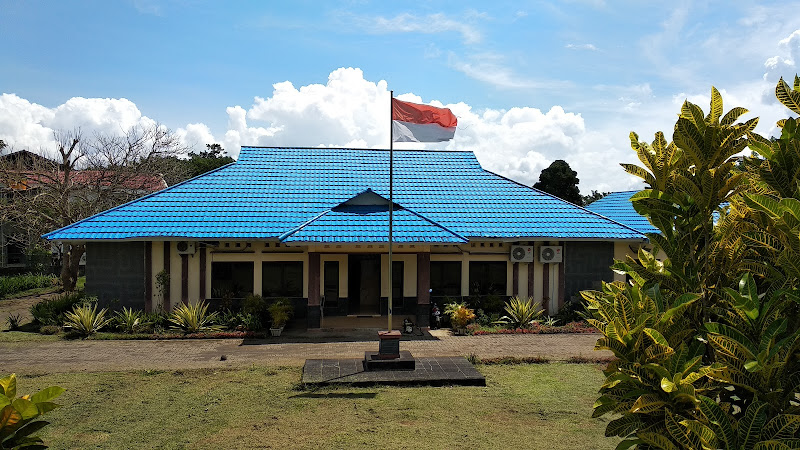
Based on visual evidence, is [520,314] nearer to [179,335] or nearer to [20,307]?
[179,335]

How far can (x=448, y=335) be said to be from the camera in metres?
15.9

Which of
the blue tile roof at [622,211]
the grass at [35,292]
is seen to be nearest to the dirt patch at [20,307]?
the grass at [35,292]

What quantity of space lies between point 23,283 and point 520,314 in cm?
2157

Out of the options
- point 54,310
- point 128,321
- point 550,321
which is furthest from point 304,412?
point 54,310

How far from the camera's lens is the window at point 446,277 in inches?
706

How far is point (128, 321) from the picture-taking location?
51.0 ft

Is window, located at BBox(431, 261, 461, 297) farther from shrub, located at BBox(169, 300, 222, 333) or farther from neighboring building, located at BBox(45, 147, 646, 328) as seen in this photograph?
shrub, located at BBox(169, 300, 222, 333)

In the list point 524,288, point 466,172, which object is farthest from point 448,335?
point 466,172

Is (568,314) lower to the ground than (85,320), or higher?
lower

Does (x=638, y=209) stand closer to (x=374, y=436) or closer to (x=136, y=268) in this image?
(x=374, y=436)

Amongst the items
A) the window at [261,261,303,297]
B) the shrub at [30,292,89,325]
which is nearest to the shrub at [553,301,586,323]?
the window at [261,261,303,297]

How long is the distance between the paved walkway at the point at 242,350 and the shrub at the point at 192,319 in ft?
2.20

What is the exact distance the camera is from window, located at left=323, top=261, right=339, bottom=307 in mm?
17922

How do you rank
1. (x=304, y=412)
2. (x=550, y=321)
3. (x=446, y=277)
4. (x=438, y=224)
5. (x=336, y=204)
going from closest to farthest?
(x=304, y=412), (x=438, y=224), (x=550, y=321), (x=446, y=277), (x=336, y=204)
